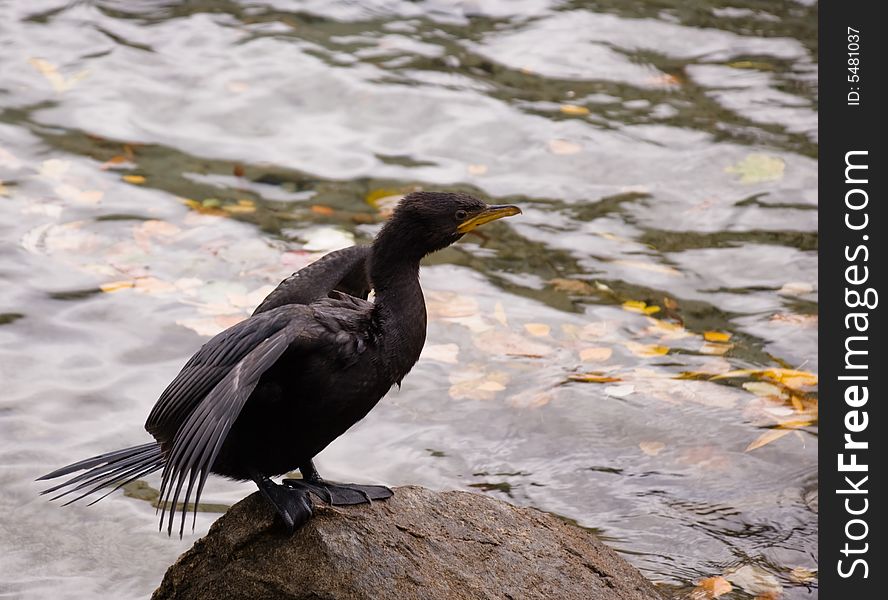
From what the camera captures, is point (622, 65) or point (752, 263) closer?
point (752, 263)

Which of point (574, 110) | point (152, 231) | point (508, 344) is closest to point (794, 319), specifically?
point (508, 344)

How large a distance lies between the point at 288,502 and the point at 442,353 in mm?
2973

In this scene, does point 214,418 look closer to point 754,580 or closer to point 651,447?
point 754,580

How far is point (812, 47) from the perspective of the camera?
1070 centimetres

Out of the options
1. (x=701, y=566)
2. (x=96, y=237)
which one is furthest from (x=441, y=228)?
(x=96, y=237)

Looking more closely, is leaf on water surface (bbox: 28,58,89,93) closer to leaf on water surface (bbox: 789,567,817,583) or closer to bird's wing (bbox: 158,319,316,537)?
bird's wing (bbox: 158,319,316,537)

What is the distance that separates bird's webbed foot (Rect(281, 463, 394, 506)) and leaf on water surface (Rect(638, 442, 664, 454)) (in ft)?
7.53

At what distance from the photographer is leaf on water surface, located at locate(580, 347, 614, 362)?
6.95 metres

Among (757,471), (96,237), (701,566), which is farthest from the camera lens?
(96,237)

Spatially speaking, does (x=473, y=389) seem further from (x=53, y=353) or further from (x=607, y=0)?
(x=607, y=0)

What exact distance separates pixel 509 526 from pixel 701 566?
4.54 feet

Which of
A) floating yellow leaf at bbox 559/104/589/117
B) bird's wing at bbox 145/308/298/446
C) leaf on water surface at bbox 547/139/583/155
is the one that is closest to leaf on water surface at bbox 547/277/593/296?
leaf on water surface at bbox 547/139/583/155

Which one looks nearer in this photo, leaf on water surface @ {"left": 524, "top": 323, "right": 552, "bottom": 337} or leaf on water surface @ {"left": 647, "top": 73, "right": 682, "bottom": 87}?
leaf on water surface @ {"left": 524, "top": 323, "right": 552, "bottom": 337}

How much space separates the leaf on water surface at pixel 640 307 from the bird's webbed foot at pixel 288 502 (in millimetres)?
3753
